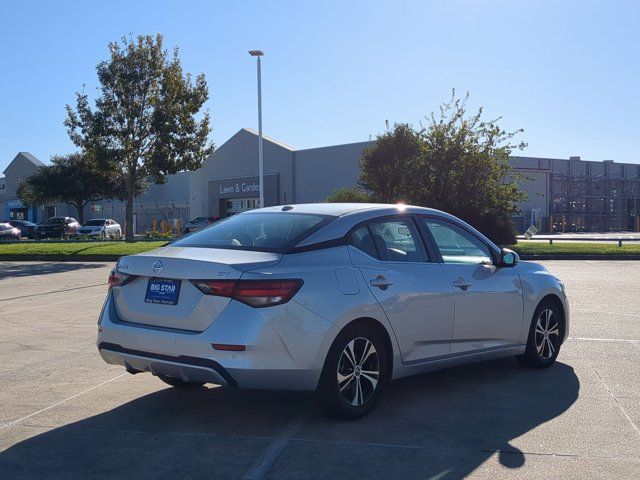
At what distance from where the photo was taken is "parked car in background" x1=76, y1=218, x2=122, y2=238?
48.6 m

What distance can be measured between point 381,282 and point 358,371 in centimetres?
69

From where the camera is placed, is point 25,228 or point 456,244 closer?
point 456,244

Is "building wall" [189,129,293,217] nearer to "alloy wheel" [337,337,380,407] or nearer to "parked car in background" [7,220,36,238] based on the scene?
"parked car in background" [7,220,36,238]

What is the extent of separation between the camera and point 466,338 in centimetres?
611

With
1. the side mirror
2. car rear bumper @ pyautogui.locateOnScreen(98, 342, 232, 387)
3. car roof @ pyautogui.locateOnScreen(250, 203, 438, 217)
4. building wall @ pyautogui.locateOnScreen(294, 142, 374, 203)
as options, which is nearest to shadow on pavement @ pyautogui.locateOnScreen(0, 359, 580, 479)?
car rear bumper @ pyautogui.locateOnScreen(98, 342, 232, 387)

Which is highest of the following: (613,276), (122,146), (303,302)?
(122,146)

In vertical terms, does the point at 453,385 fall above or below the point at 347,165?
below

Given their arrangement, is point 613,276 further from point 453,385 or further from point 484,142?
point 484,142

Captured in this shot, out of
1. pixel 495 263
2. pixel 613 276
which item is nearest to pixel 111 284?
pixel 495 263

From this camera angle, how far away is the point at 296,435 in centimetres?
491

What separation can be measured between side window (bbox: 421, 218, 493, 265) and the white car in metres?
0.02

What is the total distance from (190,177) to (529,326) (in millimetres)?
63738

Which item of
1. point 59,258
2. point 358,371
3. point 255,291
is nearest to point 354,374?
point 358,371

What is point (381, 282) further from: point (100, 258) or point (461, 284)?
point (100, 258)
